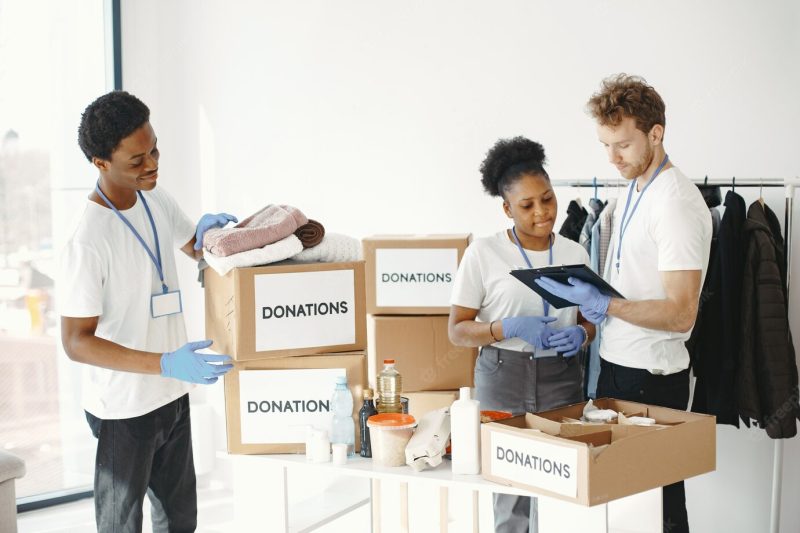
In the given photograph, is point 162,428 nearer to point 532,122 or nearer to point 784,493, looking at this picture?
point 532,122

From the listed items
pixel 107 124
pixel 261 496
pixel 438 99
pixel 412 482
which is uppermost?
pixel 438 99

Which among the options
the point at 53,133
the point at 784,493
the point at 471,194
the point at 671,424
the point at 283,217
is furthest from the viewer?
the point at 53,133

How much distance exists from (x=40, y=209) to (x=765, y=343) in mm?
3191

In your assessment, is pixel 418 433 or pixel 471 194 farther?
pixel 471 194

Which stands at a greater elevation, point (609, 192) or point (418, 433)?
point (609, 192)

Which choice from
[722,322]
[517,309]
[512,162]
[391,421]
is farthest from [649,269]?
[391,421]

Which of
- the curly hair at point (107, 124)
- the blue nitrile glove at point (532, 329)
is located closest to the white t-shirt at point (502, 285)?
the blue nitrile glove at point (532, 329)

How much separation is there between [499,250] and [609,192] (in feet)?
3.50

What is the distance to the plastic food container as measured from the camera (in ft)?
6.32

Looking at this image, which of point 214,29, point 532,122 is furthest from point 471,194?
point 214,29

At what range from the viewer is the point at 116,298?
2.22 metres

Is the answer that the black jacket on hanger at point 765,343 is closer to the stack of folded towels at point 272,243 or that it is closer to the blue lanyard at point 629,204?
the blue lanyard at point 629,204

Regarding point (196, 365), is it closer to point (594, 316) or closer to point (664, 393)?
point (594, 316)

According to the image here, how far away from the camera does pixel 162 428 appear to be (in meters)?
2.29
